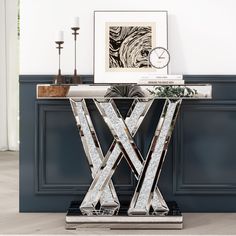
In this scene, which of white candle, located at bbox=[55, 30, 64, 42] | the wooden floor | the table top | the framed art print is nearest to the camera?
the wooden floor

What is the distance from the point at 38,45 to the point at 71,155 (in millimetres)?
826

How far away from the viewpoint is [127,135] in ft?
12.6

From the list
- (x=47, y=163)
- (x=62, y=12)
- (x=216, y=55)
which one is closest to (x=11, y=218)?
(x=47, y=163)

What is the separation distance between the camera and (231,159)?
416cm

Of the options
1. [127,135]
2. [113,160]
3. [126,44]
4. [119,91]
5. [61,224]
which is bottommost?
[61,224]

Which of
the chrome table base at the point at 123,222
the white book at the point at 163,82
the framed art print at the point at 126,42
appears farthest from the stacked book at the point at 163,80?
the chrome table base at the point at 123,222

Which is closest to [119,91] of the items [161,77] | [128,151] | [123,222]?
[161,77]

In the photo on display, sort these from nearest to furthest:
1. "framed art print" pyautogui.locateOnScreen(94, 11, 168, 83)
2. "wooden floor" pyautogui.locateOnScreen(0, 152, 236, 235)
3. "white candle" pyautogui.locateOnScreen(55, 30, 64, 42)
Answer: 1. "wooden floor" pyautogui.locateOnScreen(0, 152, 236, 235)
2. "white candle" pyautogui.locateOnScreen(55, 30, 64, 42)
3. "framed art print" pyautogui.locateOnScreen(94, 11, 168, 83)

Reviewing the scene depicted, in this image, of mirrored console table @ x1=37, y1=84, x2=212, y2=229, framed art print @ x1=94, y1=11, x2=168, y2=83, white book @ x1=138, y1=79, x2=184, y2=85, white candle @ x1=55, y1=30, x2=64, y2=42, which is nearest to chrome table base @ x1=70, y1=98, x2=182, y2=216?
mirrored console table @ x1=37, y1=84, x2=212, y2=229

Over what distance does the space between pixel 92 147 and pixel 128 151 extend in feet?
0.82

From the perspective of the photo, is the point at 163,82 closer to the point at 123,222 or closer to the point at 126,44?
the point at 126,44

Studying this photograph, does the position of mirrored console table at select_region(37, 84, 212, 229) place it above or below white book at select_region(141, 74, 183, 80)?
below

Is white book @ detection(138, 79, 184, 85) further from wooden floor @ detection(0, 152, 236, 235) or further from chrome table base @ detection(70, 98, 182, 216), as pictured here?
wooden floor @ detection(0, 152, 236, 235)

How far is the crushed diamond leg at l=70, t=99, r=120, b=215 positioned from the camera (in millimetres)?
3879
